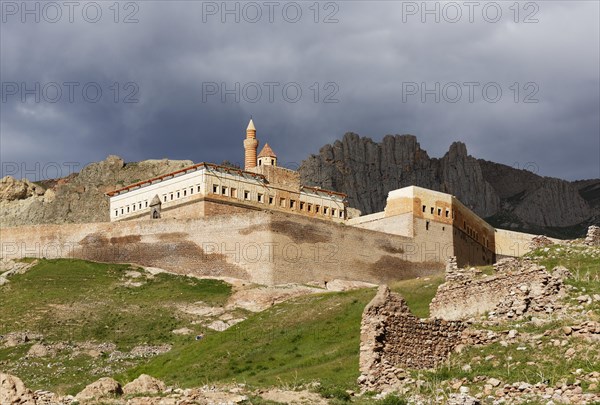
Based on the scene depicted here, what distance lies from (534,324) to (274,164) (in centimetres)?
A: 9343

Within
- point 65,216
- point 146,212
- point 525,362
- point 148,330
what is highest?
point 65,216

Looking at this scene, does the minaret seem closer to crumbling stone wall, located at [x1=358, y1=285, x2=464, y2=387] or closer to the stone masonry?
the stone masonry

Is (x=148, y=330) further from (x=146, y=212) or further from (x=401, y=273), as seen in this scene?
(x=146, y=212)

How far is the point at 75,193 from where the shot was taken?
187 meters

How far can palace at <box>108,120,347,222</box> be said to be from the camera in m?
109

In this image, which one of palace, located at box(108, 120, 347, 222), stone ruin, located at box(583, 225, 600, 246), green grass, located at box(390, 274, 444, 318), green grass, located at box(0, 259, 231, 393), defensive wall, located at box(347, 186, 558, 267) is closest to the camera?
stone ruin, located at box(583, 225, 600, 246)

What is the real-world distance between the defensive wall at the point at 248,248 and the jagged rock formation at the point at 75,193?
75153mm

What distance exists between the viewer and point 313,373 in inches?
1484

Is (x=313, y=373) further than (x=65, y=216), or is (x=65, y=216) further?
(x=65, y=216)

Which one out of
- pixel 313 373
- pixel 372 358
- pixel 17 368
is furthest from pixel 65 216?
pixel 372 358

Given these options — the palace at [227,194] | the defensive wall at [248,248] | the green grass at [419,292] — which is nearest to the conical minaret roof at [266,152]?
the palace at [227,194]

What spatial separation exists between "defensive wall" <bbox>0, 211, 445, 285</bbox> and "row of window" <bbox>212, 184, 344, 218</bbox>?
420 inches

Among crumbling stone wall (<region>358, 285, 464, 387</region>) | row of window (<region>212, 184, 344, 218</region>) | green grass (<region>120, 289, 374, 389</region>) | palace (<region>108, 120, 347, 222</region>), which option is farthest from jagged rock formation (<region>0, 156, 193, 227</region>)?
crumbling stone wall (<region>358, 285, 464, 387</region>)

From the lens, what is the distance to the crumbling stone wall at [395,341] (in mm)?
26281
